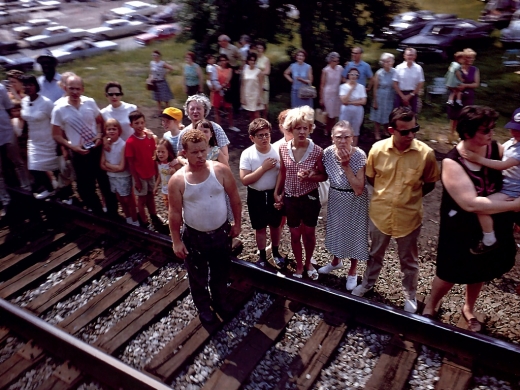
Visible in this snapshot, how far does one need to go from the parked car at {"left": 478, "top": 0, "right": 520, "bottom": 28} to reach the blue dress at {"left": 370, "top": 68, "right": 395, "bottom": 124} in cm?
1240

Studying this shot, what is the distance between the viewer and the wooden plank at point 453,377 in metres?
3.78

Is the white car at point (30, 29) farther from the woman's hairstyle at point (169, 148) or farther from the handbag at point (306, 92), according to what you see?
the woman's hairstyle at point (169, 148)

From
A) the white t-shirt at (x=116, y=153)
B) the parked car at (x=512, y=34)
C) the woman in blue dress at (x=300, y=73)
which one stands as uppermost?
the white t-shirt at (x=116, y=153)

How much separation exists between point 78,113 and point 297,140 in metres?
3.17

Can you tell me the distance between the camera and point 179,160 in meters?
5.32

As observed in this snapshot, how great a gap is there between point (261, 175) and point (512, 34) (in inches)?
596

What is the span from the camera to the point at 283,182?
16.3 ft

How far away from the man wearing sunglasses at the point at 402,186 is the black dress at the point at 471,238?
0.25 meters

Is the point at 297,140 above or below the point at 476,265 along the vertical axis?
above

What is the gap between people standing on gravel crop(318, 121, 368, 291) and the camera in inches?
173

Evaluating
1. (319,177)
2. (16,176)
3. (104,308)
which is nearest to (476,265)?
(319,177)

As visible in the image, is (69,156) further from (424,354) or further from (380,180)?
(424,354)

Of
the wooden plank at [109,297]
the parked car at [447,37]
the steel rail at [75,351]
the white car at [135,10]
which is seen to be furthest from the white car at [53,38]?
the steel rail at [75,351]

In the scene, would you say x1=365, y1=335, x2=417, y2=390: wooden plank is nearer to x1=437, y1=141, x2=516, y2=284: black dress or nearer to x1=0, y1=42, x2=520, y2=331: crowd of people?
x1=0, y1=42, x2=520, y2=331: crowd of people
